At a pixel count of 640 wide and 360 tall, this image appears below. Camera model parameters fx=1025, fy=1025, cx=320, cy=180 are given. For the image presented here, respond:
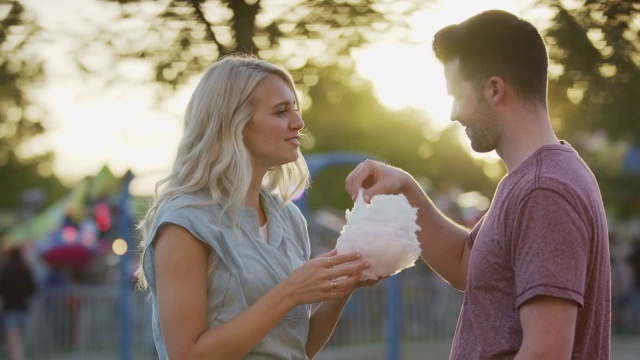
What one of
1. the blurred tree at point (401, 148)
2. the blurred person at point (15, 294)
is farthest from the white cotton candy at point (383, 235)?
the blurred tree at point (401, 148)

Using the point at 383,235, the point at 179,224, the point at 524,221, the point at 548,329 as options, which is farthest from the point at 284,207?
the point at 548,329

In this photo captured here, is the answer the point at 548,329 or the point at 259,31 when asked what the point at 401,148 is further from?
the point at 548,329

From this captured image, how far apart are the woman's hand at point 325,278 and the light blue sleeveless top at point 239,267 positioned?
8.8 inches

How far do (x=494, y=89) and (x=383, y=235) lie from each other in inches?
21.5

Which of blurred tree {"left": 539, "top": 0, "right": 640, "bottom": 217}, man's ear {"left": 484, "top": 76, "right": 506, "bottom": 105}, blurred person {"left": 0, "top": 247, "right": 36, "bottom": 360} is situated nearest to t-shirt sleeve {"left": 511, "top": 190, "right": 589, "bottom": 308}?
man's ear {"left": 484, "top": 76, "right": 506, "bottom": 105}

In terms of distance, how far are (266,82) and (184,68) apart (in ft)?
3.26

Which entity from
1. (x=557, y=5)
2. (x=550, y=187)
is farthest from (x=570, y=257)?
(x=557, y=5)

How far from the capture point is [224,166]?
11.0 ft

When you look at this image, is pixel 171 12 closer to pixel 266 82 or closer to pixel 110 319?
pixel 266 82

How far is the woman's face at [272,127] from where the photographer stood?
345 centimetres

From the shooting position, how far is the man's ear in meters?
2.91

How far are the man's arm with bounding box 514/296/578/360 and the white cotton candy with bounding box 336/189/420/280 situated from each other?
22.7 inches

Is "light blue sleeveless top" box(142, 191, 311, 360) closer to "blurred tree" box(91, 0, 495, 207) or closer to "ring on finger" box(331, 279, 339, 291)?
"ring on finger" box(331, 279, 339, 291)

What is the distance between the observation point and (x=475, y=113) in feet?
9.74
